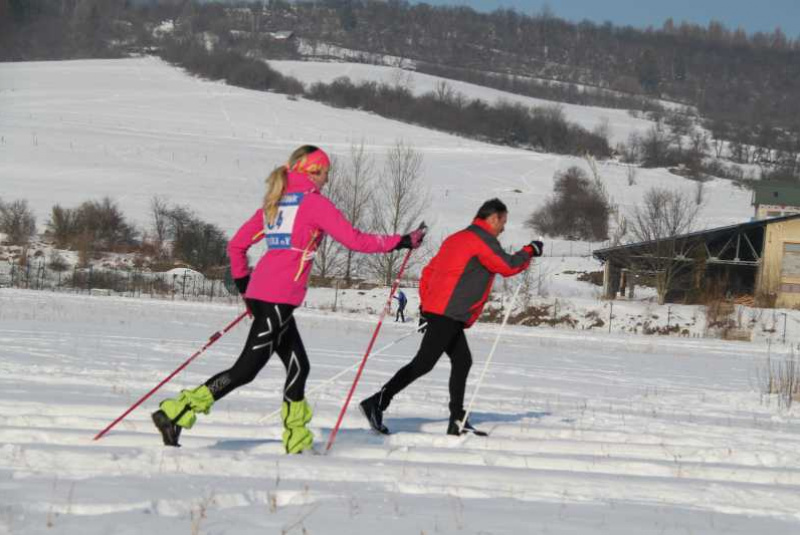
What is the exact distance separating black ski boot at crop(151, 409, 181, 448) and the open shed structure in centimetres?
4197

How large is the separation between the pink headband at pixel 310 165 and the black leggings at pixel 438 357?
1.73 meters

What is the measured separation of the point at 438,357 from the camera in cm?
783

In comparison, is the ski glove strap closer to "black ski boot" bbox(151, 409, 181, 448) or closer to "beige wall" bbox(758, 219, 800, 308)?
"black ski boot" bbox(151, 409, 181, 448)

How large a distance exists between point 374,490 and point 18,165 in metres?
82.7

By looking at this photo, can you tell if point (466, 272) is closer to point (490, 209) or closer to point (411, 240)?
point (490, 209)

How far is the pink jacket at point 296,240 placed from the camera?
252 inches

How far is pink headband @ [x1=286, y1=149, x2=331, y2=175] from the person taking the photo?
6637mm

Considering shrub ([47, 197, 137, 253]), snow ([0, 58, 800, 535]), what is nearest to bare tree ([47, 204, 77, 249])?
shrub ([47, 197, 137, 253])

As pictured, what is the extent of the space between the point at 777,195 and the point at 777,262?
27.5m

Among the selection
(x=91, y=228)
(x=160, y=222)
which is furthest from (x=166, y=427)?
(x=160, y=222)

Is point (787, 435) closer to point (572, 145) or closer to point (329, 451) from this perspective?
point (329, 451)

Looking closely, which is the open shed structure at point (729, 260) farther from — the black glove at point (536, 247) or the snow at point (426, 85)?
the snow at point (426, 85)

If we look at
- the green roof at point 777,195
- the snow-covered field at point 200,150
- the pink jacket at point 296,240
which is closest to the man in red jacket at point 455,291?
the pink jacket at point 296,240

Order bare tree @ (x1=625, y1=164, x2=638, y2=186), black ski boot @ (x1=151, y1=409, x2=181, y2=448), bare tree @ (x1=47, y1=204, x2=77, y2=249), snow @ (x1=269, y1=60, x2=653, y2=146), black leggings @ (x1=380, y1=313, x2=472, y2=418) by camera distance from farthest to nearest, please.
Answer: snow @ (x1=269, y1=60, x2=653, y2=146), bare tree @ (x1=625, y1=164, x2=638, y2=186), bare tree @ (x1=47, y1=204, x2=77, y2=249), black leggings @ (x1=380, y1=313, x2=472, y2=418), black ski boot @ (x1=151, y1=409, x2=181, y2=448)
